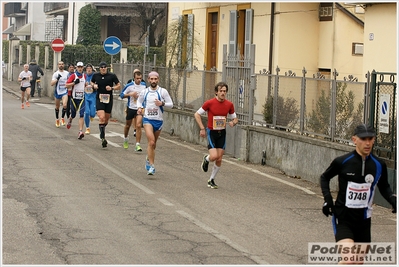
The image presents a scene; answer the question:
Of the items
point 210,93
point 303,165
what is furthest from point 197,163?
point 210,93

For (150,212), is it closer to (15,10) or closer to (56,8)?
(56,8)

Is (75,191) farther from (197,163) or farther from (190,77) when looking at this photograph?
(190,77)

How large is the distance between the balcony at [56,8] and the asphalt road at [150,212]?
3855 cm

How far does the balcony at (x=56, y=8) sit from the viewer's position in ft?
185

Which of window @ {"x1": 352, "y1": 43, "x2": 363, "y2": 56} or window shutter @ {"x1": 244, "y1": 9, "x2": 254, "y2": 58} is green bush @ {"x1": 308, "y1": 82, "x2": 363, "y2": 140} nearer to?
window @ {"x1": 352, "y1": 43, "x2": 363, "y2": 56}

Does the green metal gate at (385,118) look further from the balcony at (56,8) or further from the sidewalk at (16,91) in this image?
the balcony at (56,8)

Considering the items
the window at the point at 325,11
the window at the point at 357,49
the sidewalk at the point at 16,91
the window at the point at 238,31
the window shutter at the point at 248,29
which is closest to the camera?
the window at the point at 357,49

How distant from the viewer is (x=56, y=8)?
2303 inches

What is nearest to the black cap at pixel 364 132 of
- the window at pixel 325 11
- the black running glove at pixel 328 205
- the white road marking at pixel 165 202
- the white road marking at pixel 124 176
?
the black running glove at pixel 328 205

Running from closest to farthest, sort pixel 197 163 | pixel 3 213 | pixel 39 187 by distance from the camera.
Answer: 1. pixel 3 213
2. pixel 39 187
3. pixel 197 163

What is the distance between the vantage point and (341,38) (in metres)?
24.4

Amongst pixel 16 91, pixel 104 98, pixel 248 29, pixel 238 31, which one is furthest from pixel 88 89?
pixel 16 91

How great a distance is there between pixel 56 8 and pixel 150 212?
160 ft

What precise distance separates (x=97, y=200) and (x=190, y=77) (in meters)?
11.4
